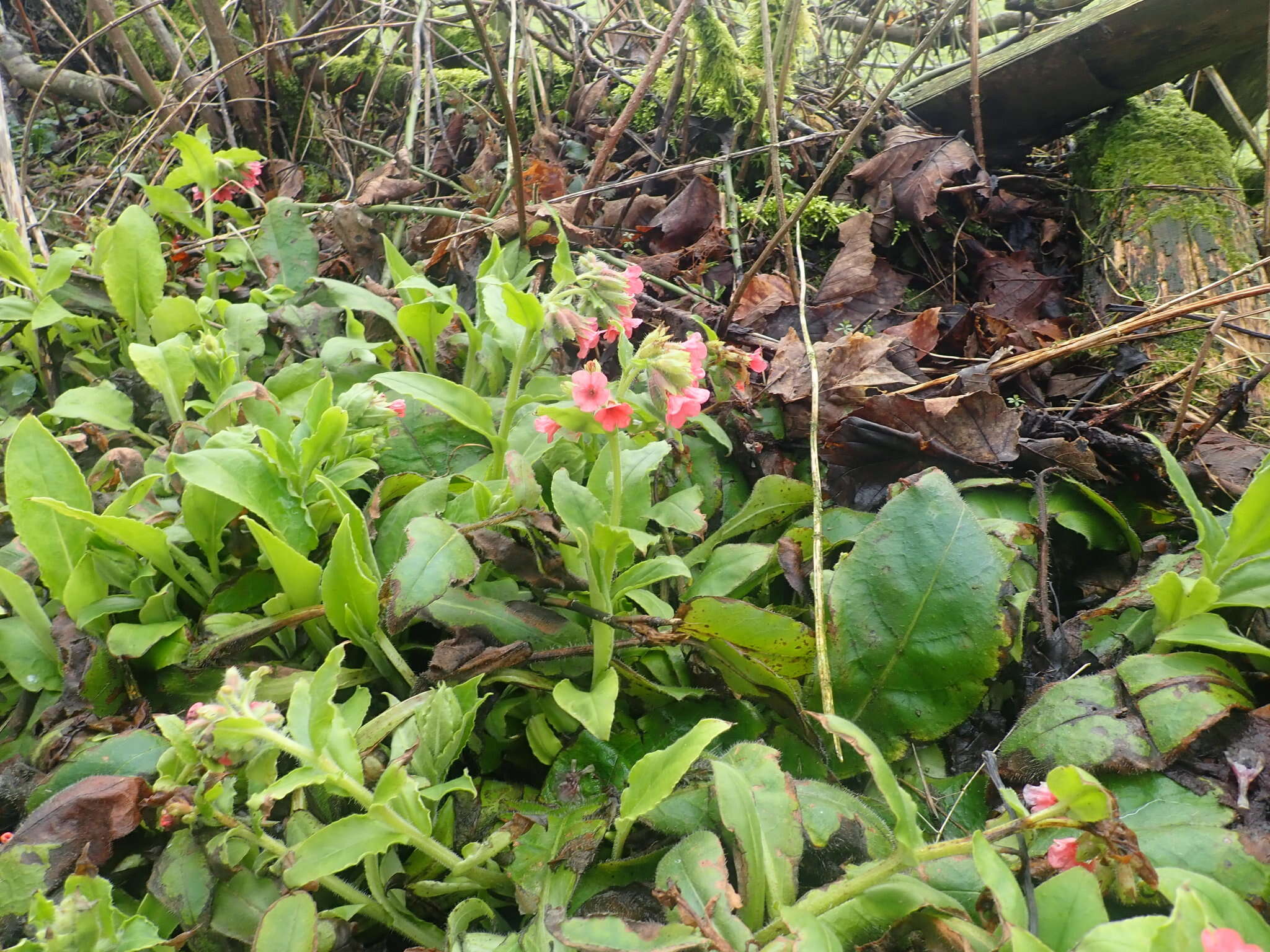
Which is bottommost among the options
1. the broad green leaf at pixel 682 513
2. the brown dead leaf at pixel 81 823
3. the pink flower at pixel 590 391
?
the brown dead leaf at pixel 81 823

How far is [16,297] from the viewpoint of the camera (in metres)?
1.87

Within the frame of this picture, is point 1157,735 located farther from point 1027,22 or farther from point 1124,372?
point 1027,22

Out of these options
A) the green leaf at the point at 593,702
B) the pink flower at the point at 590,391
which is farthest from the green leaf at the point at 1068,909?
the pink flower at the point at 590,391

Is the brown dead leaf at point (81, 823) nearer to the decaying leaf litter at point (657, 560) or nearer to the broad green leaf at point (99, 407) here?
the decaying leaf litter at point (657, 560)

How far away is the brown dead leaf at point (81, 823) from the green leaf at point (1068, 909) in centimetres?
104

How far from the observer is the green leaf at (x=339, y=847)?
883 millimetres

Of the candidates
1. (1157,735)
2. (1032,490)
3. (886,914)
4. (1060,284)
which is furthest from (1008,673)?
(1060,284)

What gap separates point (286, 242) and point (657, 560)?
1.57 metres

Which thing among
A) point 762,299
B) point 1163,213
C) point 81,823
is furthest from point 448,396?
point 1163,213

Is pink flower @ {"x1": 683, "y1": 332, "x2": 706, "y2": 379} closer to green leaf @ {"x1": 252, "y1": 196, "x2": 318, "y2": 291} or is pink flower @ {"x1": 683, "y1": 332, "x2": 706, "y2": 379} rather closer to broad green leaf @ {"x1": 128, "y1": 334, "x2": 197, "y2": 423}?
broad green leaf @ {"x1": 128, "y1": 334, "x2": 197, "y2": 423}

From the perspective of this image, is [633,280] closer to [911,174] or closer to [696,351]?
[696,351]

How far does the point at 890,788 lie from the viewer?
854 millimetres

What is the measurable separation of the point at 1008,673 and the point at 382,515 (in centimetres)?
104

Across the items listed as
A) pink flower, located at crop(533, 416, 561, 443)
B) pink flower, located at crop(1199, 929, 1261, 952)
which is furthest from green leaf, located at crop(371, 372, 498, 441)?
pink flower, located at crop(1199, 929, 1261, 952)
